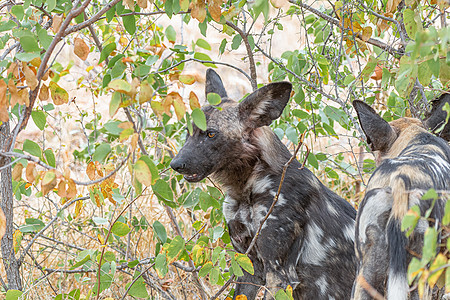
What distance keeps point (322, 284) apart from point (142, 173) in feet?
4.82

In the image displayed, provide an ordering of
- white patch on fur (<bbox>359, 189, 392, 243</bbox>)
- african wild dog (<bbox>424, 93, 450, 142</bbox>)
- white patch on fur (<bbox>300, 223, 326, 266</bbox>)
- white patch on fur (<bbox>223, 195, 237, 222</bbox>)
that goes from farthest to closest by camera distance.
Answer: white patch on fur (<bbox>223, 195, 237, 222</bbox>), white patch on fur (<bbox>300, 223, 326, 266</bbox>), african wild dog (<bbox>424, 93, 450, 142</bbox>), white patch on fur (<bbox>359, 189, 392, 243</bbox>)

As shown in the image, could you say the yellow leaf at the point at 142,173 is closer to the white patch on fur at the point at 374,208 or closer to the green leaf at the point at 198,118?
the green leaf at the point at 198,118

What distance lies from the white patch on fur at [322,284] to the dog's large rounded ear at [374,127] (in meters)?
0.77

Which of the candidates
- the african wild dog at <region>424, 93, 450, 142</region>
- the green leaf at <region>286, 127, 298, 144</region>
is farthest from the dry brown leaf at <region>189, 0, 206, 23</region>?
the african wild dog at <region>424, 93, 450, 142</region>

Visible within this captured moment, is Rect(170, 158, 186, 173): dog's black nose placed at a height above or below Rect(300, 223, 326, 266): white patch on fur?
above

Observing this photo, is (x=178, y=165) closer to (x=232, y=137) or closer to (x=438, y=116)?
(x=232, y=137)

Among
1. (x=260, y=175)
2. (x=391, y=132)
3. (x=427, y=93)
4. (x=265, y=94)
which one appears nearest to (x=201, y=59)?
(x=265, y=94)

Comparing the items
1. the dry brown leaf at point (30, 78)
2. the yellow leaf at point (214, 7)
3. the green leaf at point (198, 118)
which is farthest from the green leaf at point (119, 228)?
the yellow leaf at point (214, 7)

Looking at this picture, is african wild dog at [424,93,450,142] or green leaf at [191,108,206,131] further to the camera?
african wild dog at [424,93,450,142]

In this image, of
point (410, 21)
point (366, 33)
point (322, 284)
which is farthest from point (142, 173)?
point (366, 33)

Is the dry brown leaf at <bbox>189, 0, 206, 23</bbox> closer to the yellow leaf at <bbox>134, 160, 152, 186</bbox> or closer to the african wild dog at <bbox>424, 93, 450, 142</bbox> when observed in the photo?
the yellow leaf at <bbox>134, 160, 152, 186</bbox>

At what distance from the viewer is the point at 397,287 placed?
1.73 m

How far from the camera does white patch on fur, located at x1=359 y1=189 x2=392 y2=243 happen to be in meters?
1.84

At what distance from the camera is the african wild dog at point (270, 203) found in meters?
2.75
